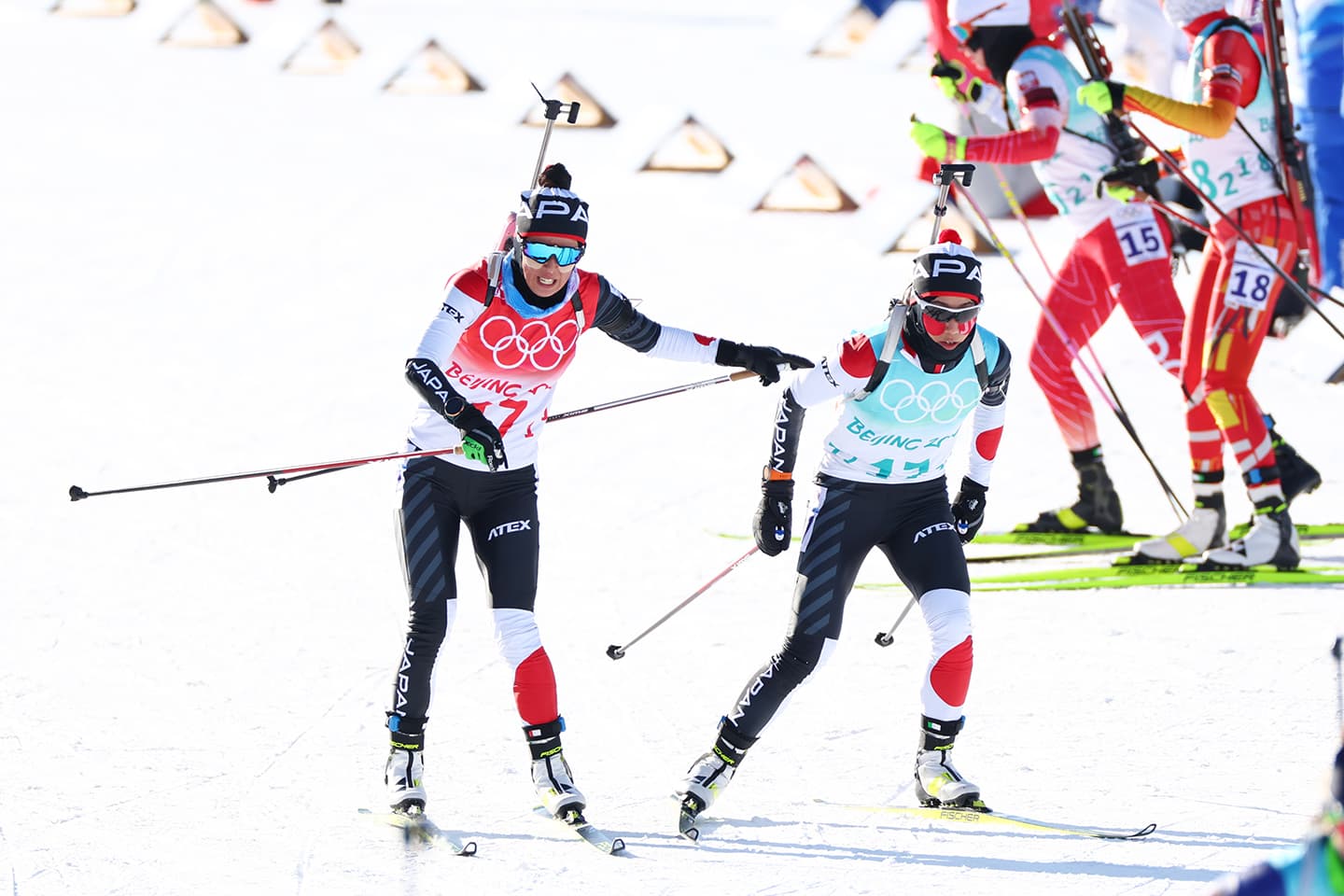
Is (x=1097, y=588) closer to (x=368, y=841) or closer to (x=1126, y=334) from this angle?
(x=368, y=841)

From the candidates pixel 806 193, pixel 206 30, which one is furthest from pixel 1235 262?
pixel 206 30

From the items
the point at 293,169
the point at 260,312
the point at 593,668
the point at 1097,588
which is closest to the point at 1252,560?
the point at 1097,588

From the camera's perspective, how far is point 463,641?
24.0ft

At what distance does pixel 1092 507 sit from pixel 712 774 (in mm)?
3649

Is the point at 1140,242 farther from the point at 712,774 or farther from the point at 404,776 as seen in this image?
the point at 404,776

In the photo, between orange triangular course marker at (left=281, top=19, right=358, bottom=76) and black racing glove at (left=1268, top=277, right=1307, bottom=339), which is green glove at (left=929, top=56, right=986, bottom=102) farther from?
orange triangular course marker at (left=281, top=19, right=358, bottom=76)

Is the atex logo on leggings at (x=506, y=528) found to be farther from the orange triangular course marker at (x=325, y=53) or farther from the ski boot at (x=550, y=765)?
the orange triangular course marker at (x=325, y=53)

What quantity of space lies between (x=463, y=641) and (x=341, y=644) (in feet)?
1.63

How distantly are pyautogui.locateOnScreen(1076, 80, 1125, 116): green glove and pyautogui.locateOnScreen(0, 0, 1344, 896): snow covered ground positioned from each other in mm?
2119

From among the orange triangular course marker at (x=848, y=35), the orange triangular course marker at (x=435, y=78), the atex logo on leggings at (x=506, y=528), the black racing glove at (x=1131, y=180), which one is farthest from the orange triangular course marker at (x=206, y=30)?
the atex logo on leggings at (x=506, y=528)

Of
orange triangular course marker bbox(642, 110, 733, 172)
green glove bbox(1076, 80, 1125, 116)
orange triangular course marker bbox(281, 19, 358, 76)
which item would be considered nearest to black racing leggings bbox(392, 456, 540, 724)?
green glove bbox(1076, 80, 1125, 116)

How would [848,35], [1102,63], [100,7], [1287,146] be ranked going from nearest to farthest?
[1287,146] → [1102,63] → [100,7] → [848,35]

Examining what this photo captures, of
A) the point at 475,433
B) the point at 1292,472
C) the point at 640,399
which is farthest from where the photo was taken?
the point at 1292,472

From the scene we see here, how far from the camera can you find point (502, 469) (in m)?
5.67
